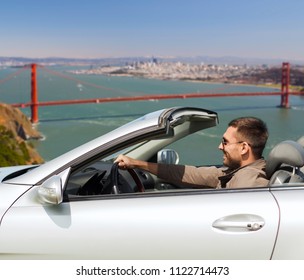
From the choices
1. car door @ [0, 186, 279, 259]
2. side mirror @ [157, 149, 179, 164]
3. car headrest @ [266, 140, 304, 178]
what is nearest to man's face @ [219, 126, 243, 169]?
car headrest @ [266, 140, 304, 178]

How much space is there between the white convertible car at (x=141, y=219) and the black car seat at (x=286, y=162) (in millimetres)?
31

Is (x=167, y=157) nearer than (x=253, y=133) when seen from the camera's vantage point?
No

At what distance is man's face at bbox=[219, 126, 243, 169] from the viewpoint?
6.54ft

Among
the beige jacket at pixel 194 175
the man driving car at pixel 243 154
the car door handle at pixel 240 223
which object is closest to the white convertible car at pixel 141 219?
the car door handle at pixel 240 223

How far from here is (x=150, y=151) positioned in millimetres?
2715

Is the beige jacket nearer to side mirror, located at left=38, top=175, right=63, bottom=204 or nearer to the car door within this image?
the car door

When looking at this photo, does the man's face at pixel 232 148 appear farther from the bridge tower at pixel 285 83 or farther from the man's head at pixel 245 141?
the bridge tower at pixel 285 83

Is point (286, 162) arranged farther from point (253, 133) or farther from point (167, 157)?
point (167, 157)

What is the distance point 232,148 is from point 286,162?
0.24m

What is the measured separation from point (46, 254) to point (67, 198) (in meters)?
0.22

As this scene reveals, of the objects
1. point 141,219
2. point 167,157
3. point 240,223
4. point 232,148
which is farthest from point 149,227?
point 167,157

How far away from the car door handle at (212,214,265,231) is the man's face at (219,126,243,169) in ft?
1.56

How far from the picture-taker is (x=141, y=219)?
63.7 inches
